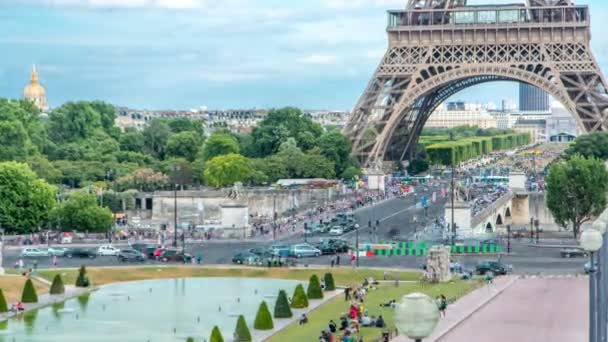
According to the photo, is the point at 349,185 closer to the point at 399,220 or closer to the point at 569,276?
the point at 399,220

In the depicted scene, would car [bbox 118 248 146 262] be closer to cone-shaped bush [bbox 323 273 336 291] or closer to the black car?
the black car

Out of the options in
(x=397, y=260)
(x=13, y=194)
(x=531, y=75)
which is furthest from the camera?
(x=531, y=75)

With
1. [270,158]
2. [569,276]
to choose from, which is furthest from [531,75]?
[569,276]

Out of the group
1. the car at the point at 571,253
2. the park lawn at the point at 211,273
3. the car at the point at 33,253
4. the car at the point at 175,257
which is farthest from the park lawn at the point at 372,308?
the car at the point at 33,253

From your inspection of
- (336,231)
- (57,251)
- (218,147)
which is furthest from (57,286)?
(218,147)

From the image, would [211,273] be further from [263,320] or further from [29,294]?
[263,320]

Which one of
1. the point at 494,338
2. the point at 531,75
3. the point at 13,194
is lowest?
the point at 494,338

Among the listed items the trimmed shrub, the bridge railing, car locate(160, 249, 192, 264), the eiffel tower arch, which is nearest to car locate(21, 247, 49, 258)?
car locate(160, 249, 192, 264)

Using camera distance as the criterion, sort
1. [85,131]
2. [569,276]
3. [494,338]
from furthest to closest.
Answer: [85,131] < [569,276] < [494,338]
